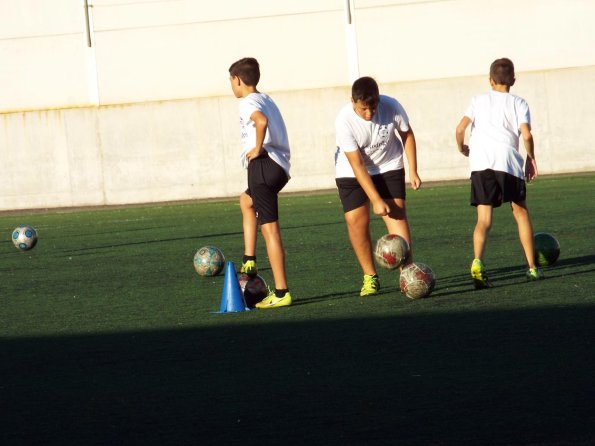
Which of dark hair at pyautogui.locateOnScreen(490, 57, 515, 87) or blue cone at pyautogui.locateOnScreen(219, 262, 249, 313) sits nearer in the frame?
blue cone at pyautogui.locateOnScreen(219, 262, 249, 313)

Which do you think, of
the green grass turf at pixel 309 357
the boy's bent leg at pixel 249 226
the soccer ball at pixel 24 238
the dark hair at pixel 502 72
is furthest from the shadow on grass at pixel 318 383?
the soccer ball at pixel 24 238

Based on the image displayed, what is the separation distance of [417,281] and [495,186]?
113 centimetres

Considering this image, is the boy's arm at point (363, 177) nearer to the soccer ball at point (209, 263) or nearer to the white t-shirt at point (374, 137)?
the white t-shirt at point (374, 137)

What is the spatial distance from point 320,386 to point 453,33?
24.9m

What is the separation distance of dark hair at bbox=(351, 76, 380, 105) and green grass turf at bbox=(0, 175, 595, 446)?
1.57 meters

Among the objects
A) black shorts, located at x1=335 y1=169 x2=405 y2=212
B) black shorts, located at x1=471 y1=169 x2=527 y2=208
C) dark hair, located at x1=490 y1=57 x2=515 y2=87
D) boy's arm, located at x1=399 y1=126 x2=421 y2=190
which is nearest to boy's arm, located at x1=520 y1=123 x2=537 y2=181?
black shorts, located at x1=471 y1=169 x2=527 y2=208

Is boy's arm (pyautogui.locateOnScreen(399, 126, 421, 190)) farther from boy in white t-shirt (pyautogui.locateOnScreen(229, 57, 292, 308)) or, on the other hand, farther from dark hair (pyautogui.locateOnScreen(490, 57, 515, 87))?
boy in white t-shirt (pyautogui.locateOnScreen(229, 57, 292, 308))

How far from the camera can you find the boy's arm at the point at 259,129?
32.3 ft

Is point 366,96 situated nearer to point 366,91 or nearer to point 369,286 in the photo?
point 366,91

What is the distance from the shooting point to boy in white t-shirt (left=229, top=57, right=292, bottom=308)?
9875 mm

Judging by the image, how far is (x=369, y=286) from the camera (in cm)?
1028

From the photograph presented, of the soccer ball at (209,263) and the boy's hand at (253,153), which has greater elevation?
the boy's hand at (253,153)

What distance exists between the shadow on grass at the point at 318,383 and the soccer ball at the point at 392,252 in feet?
4.33

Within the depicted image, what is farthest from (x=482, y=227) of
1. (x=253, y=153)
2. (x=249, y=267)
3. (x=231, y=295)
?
(x=249, y=267)
